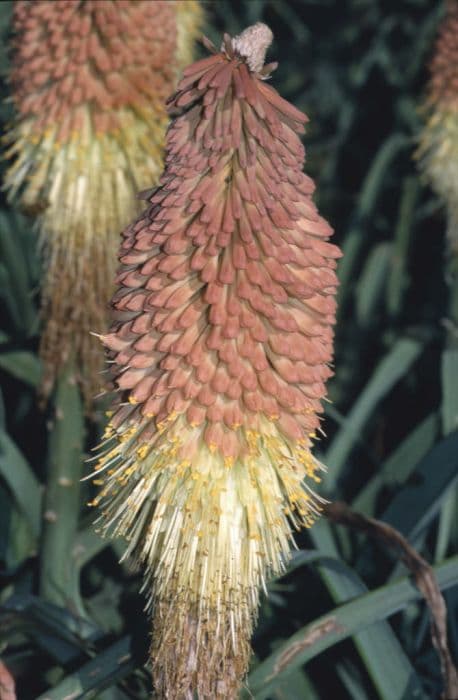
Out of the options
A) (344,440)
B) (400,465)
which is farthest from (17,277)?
(400,465)

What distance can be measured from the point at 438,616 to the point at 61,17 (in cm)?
135

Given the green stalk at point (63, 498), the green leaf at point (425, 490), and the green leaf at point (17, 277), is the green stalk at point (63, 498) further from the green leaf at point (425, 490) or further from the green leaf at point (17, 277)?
the green leaf at point (425, 490)

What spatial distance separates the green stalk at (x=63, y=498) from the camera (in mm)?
2037

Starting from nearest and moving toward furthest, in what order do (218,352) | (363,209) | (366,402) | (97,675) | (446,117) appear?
1. (218,352)
2. (97,675)
3. (366,402)
4. (446,117)
5. (363,209)

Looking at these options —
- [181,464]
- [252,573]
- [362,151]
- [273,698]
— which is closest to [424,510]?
[273,698]

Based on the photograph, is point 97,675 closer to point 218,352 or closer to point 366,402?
point 218,352

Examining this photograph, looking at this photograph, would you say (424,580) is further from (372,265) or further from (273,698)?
(372,265)

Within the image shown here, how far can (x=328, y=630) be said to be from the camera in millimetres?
1562

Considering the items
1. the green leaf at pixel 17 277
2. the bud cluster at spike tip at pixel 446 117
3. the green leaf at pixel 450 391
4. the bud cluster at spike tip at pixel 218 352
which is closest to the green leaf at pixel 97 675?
the bud cluster at spike tip at pixel 218 352

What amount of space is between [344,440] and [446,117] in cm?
108

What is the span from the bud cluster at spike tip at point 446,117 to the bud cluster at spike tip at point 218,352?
5.15 ft

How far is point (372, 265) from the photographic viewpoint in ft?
10.6

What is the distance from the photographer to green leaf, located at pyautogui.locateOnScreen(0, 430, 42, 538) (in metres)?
2.10

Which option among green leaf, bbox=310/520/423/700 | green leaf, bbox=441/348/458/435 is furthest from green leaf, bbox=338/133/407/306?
green leaf, bbox=310/520/423/700
